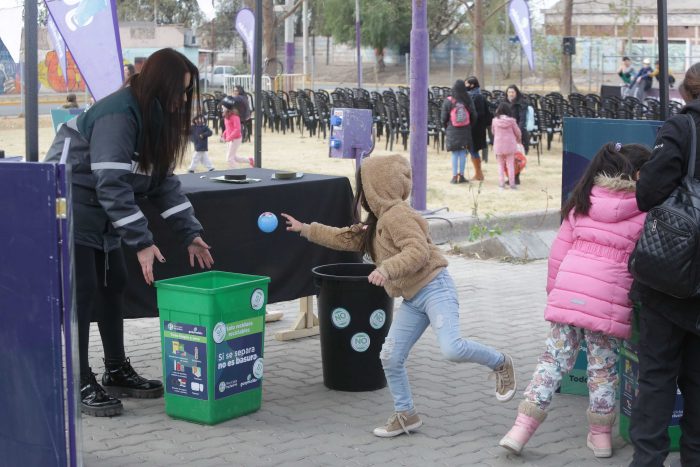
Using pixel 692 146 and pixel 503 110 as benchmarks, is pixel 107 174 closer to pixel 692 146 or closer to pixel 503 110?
pixel 692 146

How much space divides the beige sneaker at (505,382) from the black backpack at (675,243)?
1.14 meters

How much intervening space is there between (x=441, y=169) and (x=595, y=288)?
13.8 meters

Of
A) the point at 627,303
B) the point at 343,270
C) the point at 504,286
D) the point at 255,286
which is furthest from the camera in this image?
the point at 504,286

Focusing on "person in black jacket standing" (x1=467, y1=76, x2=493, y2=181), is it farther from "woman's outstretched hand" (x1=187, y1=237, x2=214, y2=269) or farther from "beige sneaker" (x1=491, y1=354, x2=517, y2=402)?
"beige sneaker" (x1=491, y1=354, x2=517, y2=402)

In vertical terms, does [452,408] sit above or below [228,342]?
below

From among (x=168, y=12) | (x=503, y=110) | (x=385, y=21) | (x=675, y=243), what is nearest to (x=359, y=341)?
(x=675, y=243)

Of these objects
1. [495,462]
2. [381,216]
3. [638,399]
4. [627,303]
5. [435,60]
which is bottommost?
[495,462]

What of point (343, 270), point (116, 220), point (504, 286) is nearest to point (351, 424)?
point (343, 270)

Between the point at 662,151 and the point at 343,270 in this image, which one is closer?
the point at 662,151

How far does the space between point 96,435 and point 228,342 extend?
758mm

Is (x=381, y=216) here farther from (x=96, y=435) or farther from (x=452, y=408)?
(x=96, y=435)

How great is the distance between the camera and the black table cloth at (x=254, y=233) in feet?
18.9

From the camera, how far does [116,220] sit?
482 cm

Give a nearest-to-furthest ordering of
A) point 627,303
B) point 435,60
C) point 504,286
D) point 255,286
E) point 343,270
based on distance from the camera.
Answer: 1. point 627,303
2. point 255,286
3. point 343,270
4. point 504,286
5. point 435,60
